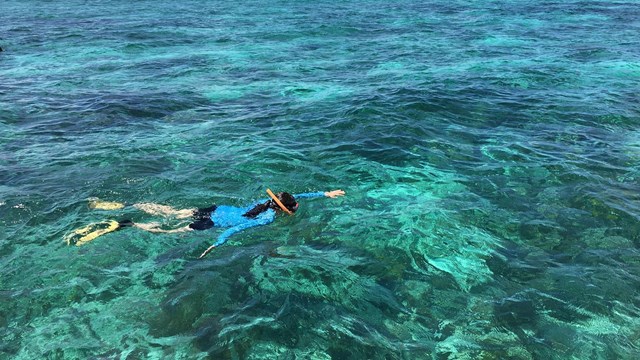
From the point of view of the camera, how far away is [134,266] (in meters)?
10.6

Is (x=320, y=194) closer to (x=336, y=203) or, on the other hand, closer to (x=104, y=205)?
(x=336, y=203)

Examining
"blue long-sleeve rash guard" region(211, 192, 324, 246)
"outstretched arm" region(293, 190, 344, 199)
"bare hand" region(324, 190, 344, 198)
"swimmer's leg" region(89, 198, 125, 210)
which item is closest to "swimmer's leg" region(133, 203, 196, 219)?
"swimmer's leg" region(89, 198, 125, 210)

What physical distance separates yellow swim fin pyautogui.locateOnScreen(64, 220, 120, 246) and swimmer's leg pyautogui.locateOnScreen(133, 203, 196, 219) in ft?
3.29

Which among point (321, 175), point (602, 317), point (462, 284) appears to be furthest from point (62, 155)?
point (602, 317)

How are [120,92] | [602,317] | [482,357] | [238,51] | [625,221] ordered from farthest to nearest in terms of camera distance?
1. [238,51]
2. [120,92]
3. [625,221]
4. [602,317]
5. [482,357]

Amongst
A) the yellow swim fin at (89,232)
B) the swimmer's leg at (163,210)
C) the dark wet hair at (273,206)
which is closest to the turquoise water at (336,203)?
the yellow swim fin at (89,232)

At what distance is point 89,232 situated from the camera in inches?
464

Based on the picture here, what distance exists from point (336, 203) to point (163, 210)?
5.04 meters

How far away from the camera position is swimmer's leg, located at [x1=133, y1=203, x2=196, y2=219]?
12.7m

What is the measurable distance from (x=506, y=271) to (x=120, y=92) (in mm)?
20706

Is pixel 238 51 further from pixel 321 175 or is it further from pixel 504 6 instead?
pixel 504 6

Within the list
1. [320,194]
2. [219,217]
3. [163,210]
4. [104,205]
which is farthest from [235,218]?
[104,205]

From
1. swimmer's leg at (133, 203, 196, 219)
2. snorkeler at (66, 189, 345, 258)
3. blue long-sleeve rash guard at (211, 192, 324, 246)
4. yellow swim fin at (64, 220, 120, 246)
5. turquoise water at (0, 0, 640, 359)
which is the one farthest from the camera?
swimmer's leg at (133, 203, 196, 219)

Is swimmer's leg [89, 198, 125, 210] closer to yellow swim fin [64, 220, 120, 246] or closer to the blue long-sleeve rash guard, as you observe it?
yellow swim fin [64, 220, 120, 246]
